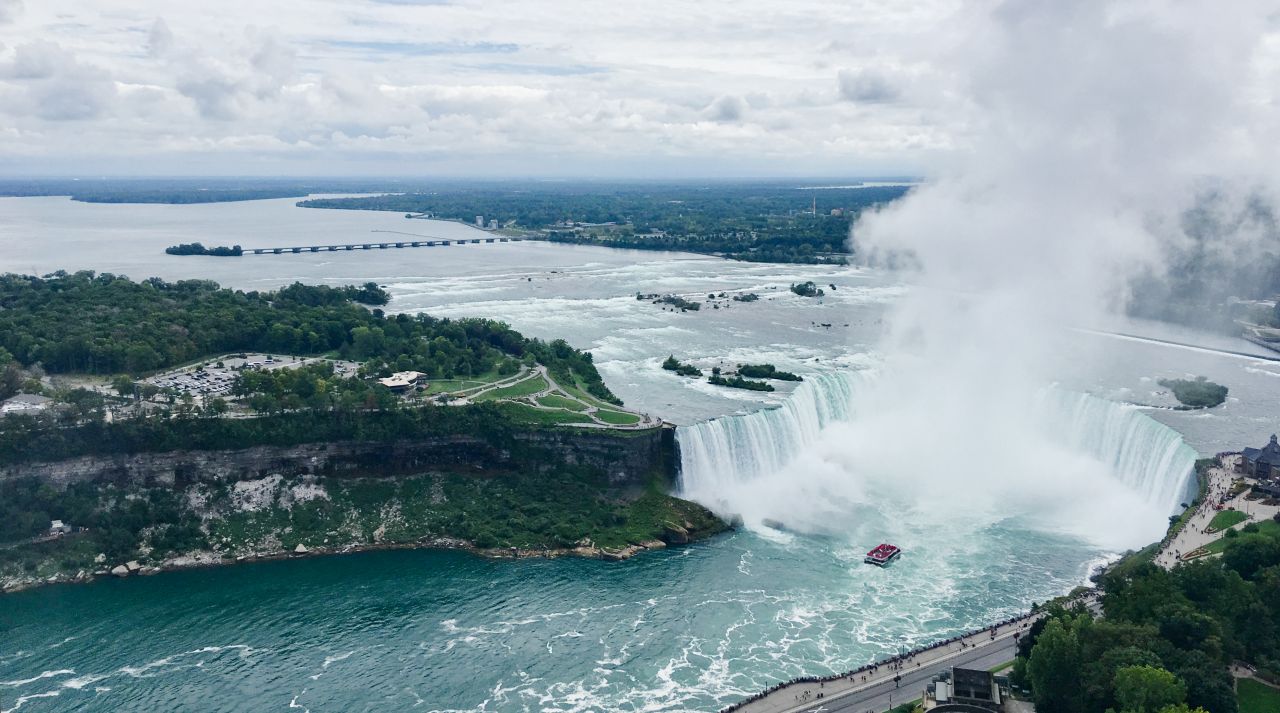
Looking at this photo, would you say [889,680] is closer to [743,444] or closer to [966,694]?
[966,694]

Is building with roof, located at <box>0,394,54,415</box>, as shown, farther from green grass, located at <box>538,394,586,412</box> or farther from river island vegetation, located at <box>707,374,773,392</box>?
river island vegetation, located at <box>707,374,773,392</box>

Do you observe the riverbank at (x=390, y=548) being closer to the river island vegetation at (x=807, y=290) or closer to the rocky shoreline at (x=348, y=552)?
the rocky shoreline at (x=348, y=552)

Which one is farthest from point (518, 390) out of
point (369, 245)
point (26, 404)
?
point (369, 245)

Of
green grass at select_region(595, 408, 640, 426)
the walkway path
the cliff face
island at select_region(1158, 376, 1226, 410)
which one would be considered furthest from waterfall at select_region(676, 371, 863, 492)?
island at select_region(1158, 376, 1226, 410)

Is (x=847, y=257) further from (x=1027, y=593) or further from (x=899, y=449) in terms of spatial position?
(x=1027, y=593)

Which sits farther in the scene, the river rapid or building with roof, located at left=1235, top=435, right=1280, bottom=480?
building with roof, located at left=1235, top=435, right=1280, bottom=480
